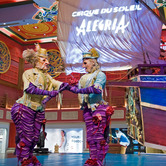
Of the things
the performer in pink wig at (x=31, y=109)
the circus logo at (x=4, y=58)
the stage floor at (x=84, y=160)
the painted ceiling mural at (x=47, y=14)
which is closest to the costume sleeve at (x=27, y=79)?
the performer in pink wig at (x=31, y=109)

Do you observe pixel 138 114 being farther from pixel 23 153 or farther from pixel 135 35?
pixel 135 35

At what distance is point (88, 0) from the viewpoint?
829 centimetres

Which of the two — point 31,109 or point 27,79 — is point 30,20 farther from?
point 31,109

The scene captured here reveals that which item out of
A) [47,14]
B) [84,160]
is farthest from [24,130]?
[47,14]

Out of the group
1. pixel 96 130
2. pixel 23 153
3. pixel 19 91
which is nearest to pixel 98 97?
pixel 96 130

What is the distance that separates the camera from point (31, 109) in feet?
7.66

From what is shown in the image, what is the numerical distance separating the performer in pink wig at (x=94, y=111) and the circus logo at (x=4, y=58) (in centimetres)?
1068

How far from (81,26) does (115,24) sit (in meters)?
1.20

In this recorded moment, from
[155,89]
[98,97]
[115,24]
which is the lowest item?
[98,97]

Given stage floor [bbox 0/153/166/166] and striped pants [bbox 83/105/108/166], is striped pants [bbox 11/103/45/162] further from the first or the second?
striped pants [bbox 83/105/108/166]

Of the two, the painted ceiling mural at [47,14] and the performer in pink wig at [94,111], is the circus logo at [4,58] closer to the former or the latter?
the painted ceiling mural at [47,14]

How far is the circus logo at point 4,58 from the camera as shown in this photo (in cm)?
1230

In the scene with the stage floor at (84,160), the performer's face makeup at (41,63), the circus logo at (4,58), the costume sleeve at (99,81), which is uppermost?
the circus logo at (4,58)

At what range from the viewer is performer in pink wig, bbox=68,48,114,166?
223 centimetres
